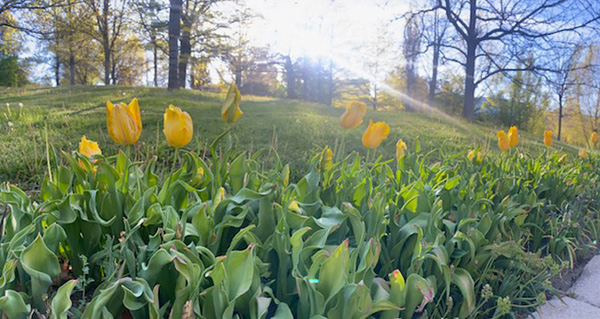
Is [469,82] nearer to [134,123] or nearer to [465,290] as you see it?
[465,290]

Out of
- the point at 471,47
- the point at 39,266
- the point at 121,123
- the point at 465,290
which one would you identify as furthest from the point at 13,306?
the point at 471,47

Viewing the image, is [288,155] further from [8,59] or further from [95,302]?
[8,59]

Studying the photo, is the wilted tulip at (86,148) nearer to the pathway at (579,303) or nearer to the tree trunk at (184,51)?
the pathway at (579,303)

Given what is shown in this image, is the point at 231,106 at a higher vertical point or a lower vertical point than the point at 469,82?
lower

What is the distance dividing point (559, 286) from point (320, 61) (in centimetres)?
2338

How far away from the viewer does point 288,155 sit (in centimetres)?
368

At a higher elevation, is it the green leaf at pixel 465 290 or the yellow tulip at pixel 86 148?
the yellow tulip at pixel 86 148

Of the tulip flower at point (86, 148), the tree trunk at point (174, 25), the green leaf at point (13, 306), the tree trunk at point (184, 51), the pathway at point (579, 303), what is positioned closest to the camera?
the green leaf at point (13, 306)

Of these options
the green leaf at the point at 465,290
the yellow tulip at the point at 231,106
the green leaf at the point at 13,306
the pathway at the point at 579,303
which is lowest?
the pathway at the point at 579,303

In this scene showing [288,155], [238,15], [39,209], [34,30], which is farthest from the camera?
[238,15]

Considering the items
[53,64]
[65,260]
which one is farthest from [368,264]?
[53,64]

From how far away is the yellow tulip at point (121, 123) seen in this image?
125cm

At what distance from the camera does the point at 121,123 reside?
4.15 feet

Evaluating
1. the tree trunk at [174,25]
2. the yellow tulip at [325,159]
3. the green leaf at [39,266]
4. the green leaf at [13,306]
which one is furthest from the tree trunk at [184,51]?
the green leaf at [13,306]
